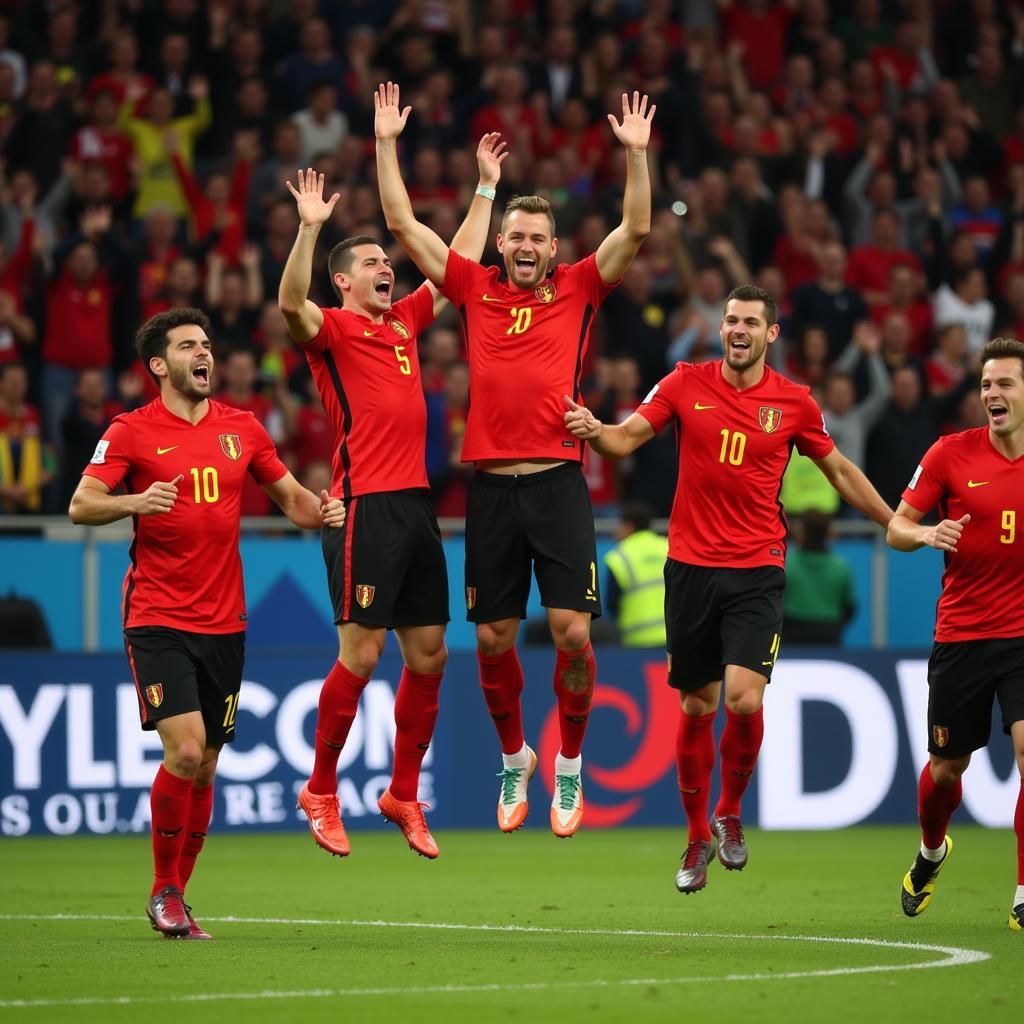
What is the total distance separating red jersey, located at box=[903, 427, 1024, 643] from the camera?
1033 centimetres

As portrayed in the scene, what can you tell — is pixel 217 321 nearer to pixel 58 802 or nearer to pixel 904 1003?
pixel 58 802

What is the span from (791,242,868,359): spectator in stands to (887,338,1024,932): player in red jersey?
9.44 m

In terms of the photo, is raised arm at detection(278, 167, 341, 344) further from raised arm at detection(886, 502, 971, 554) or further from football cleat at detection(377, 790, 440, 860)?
raised arm at detection(886, 502, 971, 554)

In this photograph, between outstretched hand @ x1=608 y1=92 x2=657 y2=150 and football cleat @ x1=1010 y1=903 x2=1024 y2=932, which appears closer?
football cleat @ x1=1010 y1=903 x2=1024 y2=932

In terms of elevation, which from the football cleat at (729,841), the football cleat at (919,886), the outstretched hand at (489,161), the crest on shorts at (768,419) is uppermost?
the outstretched hand at (489,161)

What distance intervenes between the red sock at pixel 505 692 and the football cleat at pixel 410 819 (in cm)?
59

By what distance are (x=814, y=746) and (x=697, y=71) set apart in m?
8.60

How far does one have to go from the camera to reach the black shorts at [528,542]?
10.8 m

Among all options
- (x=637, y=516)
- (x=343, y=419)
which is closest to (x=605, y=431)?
(x=343, y=419)

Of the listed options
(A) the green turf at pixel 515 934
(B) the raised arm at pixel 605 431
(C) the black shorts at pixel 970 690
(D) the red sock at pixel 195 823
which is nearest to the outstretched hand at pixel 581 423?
(B) the raised arm at pixel 605 431

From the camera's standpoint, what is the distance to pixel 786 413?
11.2 metres

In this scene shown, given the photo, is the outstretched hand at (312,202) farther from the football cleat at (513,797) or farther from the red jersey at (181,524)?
the football cleat at (513,797)

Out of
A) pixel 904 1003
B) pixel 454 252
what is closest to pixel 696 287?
pixel 454 252

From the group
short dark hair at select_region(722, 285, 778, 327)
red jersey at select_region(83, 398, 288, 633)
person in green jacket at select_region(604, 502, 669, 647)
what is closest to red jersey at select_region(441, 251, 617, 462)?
short dark hair at select_region(722, 285, 778, 327)
